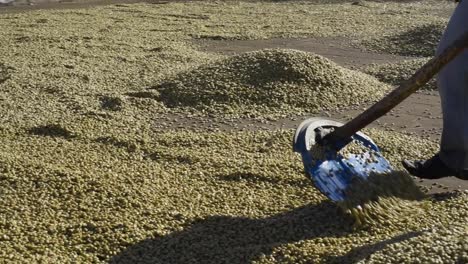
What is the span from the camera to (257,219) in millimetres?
4230

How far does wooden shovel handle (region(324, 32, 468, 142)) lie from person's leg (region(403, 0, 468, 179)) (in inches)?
15.7

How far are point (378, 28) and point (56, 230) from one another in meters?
7.29

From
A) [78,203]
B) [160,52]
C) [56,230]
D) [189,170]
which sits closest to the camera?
[56,230]

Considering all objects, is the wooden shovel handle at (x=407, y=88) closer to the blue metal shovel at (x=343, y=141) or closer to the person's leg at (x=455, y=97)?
the blue metal shovel at (x=343, y=141)

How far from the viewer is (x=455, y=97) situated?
436 centimetres

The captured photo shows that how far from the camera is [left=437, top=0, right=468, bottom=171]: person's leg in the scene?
4.29 meters

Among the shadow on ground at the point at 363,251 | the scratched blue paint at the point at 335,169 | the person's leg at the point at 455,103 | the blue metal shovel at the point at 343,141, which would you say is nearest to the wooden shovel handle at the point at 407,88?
the blue metal shovel at the point at 343,141

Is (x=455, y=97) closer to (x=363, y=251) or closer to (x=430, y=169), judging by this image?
(x=430, y=169)

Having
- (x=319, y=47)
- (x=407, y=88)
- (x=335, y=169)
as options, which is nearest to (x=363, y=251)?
(x=335, y=169)

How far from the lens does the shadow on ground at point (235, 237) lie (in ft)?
12.6

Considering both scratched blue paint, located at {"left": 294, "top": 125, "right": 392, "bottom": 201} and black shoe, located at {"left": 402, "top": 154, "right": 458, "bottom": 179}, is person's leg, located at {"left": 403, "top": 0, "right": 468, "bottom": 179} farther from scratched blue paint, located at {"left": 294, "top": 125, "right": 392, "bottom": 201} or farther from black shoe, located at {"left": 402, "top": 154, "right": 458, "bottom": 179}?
scratched blue paint, located at {"left": 294, "top": 125, "right": 392, "bottom": 201}

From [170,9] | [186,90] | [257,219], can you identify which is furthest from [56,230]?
[170,9]

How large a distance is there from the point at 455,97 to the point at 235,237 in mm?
1358

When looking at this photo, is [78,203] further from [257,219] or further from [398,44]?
[398,44]
